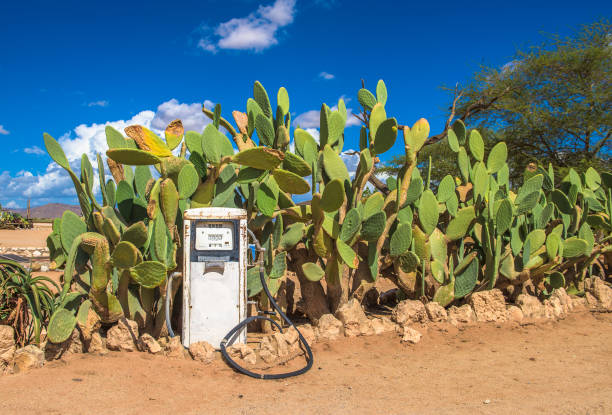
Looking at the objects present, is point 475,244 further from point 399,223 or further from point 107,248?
point 107,248

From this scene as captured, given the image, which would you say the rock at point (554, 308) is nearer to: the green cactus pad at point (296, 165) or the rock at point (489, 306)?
the rock at point (489, 306)

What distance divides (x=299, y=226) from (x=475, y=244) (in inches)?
78.9

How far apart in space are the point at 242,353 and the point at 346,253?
107 centimetres

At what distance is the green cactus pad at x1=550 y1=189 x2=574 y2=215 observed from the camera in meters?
5.22

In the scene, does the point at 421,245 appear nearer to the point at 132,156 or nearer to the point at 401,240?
the point at 401,240

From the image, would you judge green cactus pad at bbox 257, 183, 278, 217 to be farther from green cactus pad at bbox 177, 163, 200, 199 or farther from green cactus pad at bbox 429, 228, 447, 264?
green cactus pad at bbox 429, 228, 447, 264

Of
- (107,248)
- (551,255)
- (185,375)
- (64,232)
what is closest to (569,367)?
(551,255)

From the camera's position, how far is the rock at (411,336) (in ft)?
12.3

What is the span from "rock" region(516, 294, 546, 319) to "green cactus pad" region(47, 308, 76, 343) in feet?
12.4

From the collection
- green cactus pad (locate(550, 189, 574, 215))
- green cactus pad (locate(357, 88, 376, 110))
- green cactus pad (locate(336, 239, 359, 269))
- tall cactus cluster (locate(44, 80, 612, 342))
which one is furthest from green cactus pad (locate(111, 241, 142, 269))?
green cactus pad (locate(550, 189, 574, 215))

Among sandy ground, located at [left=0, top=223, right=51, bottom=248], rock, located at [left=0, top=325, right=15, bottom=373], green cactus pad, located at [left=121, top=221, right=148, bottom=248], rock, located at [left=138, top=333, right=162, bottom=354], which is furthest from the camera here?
sandy ground, located at [left=0, top=223, right=51, bottom=248]

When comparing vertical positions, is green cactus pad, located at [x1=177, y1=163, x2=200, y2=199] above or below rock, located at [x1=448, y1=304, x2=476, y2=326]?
above

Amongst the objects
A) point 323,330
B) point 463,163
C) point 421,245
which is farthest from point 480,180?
point 323,330

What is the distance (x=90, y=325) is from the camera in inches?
129
